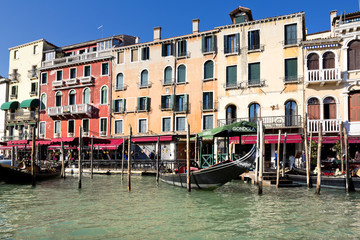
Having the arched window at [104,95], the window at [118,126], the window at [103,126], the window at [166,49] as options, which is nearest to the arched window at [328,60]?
the window at [166,49]

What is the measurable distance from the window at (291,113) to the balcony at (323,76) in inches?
65.0

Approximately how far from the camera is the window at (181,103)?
2608 cm

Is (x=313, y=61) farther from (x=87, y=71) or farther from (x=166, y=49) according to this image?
(x=87, y=71)

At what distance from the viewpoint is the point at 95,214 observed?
9.79m

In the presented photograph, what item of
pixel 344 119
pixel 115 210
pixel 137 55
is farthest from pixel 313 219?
pixel 137 55

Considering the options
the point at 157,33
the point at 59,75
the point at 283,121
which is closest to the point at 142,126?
the point at 157,33

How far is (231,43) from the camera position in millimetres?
25000

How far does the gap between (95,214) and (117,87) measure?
20317 mm

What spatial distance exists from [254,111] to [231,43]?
5157mm

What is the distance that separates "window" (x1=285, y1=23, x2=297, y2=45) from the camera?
75.5ft

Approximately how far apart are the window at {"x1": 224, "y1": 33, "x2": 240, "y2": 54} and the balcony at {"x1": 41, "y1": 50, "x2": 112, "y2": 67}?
10138 mm

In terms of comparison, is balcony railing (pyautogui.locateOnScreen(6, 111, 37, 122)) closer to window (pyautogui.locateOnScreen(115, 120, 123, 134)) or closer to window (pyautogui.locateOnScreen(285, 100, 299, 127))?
window (pyautogui.locateOnScreen(115, 120, 123, 134))

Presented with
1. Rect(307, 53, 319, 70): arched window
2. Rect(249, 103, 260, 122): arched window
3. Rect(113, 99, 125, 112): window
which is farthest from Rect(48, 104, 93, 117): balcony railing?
Rect(307, 53, 319, 70): arched window

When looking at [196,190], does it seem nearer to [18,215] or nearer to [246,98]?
[18,215]
